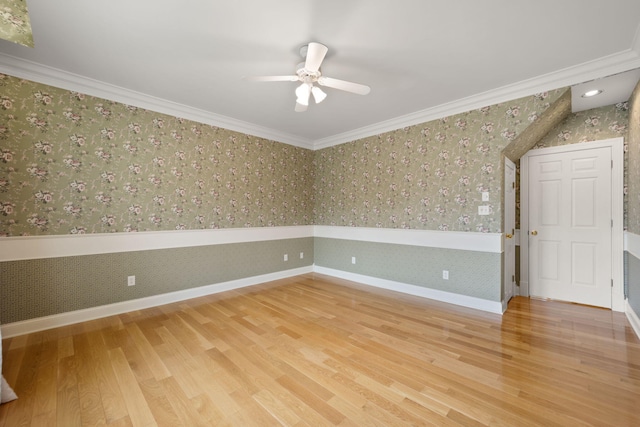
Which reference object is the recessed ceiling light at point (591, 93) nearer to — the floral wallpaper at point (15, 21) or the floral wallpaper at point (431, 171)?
the floral wallpaper at point (431, 171)

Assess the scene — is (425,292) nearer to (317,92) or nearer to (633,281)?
(633,281)

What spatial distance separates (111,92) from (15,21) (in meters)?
1.53

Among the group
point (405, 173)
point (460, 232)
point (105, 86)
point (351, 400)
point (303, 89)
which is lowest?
point (351, 400)

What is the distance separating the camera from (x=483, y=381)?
1853mm

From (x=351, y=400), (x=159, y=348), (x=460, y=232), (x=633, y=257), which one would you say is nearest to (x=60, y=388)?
(x=159, y=348)

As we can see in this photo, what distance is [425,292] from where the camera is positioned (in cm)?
371

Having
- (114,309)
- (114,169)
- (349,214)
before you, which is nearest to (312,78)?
(114,169)

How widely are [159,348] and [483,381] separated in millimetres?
2593

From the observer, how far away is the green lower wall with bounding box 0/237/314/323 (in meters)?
2.55

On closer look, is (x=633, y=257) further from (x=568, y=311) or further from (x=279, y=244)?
(x=279, y=244)

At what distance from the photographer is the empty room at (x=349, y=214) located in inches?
70.2

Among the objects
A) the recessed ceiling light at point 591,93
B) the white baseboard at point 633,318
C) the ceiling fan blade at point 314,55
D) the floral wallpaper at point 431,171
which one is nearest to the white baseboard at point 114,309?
the floral wallpaper at point 431,171

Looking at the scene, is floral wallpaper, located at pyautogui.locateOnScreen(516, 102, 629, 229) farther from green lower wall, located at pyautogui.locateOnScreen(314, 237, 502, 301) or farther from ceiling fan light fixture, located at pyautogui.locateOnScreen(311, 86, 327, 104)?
ceiling fan light fixture, located at pyautogui.locateOnScreen(311, 86, 327, 104)

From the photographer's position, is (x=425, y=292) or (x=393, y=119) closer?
(x=425, y=292)
